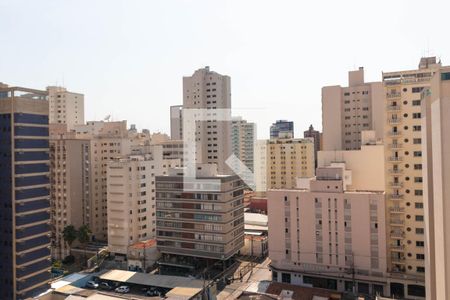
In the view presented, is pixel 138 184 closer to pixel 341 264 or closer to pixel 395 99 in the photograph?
pixel 341 264

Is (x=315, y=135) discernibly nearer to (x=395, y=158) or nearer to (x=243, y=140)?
(x=243, y=140)

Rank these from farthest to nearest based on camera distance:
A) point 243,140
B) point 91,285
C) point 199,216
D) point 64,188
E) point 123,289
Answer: point 243,140
point 64,188
point 199,216
point 91,285
point 123,289

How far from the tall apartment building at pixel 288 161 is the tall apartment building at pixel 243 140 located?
13.1 ft

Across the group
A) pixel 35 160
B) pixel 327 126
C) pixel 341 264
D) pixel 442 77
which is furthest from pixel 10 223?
pixel 327 126

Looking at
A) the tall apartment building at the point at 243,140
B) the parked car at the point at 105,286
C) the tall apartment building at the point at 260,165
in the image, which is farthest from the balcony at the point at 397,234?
the parked car at the point at 105,286

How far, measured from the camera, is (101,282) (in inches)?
712

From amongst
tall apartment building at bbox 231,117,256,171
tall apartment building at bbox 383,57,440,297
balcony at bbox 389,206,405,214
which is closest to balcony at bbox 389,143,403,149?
tall apartment building at bbox 383,57,440,297

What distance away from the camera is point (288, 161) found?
109 feet

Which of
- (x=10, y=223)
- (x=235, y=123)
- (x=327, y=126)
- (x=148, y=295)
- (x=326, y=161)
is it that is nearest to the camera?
(x=10, y=223)

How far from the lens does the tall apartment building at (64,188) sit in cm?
2369

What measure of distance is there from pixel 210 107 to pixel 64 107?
1490 cm

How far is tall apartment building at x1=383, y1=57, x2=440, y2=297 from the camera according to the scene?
15.4 meters

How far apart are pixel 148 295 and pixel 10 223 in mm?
6214

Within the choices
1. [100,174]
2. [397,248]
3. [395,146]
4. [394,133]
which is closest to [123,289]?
[100,174]
